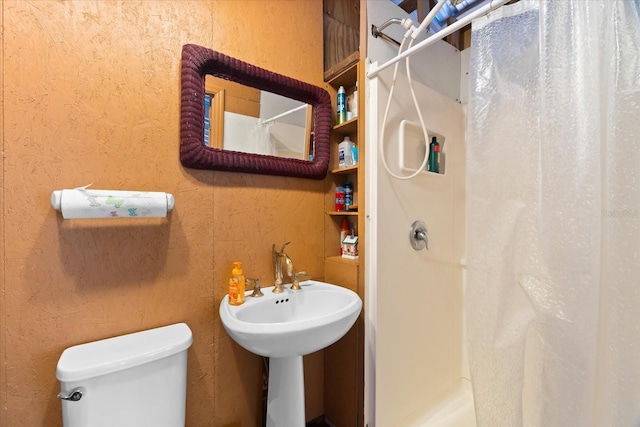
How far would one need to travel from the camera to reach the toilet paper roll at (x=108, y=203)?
0.81 meters

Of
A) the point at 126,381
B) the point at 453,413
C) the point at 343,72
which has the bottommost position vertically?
the point at 453,413

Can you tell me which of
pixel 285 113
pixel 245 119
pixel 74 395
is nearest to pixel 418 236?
pixel 285 113

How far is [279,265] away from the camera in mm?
1267

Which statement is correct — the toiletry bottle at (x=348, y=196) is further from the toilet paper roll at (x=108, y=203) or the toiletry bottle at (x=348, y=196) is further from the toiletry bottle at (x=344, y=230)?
the toilet paper roll at (x=108, y=203)

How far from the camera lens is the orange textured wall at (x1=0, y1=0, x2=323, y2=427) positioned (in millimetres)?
838

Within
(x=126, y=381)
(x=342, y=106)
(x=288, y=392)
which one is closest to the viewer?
(x=126, y=381)

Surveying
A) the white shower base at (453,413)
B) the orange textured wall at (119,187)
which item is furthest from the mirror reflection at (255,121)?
the white shower base at (453,413)

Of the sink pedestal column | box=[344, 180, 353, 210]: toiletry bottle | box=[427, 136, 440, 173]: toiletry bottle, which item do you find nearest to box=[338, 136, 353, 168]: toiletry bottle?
box=[344, 180, 353, 210]: toiletry bottle

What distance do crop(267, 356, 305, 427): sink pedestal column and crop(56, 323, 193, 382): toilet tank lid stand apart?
0.38 m

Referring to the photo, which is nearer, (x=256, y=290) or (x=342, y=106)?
(x=256, y=290)

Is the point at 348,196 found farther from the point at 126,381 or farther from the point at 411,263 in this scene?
the point at 126,381

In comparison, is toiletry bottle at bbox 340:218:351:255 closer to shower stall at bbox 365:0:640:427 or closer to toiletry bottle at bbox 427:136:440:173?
toiletry bottle at bbox 427:136:440:173

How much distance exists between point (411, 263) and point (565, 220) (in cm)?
75

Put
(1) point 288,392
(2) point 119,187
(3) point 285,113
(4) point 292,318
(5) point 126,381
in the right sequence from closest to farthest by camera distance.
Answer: (5) point 126,381, (2) point 119,187, (1) point 288,392, (4) point 292,318, (3) point 285,113
